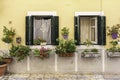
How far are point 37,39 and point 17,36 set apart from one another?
0.69 meters

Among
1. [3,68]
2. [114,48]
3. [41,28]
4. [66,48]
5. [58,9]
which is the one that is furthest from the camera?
[41,28]

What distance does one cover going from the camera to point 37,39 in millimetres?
10500

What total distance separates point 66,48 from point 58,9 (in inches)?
54.6

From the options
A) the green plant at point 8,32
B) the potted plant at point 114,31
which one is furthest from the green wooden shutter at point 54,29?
the potted plant at point 114,31

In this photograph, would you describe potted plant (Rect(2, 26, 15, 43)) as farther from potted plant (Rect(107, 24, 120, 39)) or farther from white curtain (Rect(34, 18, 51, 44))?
potted plant (Rect(107, 24, 120, 39))

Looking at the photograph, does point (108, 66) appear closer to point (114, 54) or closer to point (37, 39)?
point (114, 54)

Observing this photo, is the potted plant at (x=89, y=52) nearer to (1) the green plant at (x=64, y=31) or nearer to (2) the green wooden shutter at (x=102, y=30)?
(2) the green wooden shutter at (x=102, y=30)

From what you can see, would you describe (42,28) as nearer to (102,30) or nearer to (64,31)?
(64,31)

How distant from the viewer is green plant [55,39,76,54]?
33.2ft

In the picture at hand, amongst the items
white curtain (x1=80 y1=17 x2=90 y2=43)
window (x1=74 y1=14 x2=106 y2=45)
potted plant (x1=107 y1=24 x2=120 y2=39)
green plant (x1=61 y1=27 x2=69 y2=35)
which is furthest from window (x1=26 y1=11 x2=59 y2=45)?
potted plant (x1=107 y1=24 x2=120 y2=39)

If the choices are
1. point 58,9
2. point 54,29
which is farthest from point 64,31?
point 58,9

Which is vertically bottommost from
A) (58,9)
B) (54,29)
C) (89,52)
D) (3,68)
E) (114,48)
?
(3,68)

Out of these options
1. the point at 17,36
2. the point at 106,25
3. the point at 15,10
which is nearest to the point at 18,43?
the point at 17,36

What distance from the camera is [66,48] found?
1018cm
